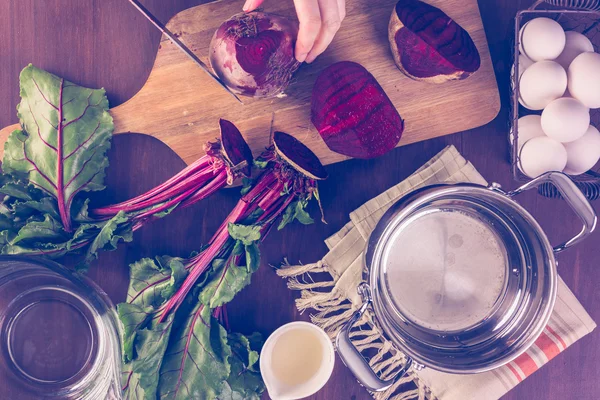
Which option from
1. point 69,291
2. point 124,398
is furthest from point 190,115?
point 124,398

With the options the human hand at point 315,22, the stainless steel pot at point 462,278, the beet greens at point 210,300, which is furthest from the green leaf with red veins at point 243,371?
the human hand at point 315,22

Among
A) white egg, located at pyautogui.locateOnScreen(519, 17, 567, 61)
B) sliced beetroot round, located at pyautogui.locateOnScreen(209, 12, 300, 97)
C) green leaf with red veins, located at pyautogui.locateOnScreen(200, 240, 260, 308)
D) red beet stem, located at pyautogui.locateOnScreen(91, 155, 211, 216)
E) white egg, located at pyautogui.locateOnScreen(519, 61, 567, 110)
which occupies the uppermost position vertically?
sliced beetroot round, located at pyautogui.locateOnScreen(209, 12, 300, 97)

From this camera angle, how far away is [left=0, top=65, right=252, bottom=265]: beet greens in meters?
0.76

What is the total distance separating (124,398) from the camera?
0.78 metres

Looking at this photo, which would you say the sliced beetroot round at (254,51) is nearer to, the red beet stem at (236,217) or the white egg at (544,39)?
the red beet stem at (236,217)

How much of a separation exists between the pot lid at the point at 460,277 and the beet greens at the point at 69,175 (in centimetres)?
30

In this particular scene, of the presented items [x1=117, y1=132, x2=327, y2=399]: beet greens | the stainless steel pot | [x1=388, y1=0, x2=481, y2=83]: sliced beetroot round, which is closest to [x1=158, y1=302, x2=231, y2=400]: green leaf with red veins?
[x1=117, y1=132, x2=327, y2=399]: beet greens

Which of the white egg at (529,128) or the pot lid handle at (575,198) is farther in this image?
the white egg at (529,128)

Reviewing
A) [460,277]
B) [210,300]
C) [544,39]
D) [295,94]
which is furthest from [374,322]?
[544,39]

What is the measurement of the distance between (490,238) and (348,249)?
0.23 m

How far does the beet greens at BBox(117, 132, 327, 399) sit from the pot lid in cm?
18

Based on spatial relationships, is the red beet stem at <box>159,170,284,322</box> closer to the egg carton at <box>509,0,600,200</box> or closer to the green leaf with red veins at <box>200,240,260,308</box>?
the green leaf with red veins at <box>200,240,260,308</box>

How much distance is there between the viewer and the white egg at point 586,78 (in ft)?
2.35

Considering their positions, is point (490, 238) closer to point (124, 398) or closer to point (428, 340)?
point (428, 340)
